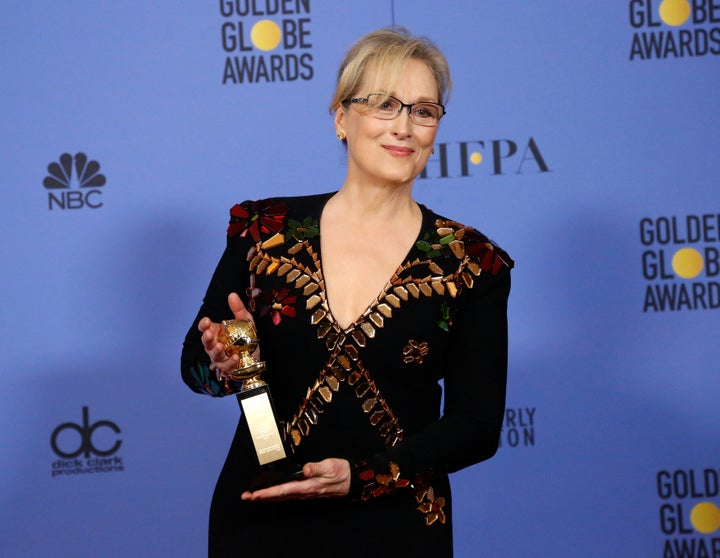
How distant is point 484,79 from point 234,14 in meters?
0.76

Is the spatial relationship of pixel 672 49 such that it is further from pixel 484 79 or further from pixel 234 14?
pixel 234 14

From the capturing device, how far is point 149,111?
3188 mm

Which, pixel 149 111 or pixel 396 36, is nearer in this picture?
pixel 396 36

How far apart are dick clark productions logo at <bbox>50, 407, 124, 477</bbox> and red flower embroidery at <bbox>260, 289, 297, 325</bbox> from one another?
149cm

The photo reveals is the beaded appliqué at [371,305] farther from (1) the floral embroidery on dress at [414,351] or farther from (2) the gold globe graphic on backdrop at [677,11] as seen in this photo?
(2) the gold globe graphic on backdrop at [677,11]

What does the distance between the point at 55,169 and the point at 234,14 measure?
0.69 m

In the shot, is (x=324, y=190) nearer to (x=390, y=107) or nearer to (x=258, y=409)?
(x=390, y=107)

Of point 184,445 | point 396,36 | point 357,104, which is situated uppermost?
point 396,36

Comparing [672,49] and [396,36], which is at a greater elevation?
[672,49]

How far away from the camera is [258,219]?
1981 millimetres

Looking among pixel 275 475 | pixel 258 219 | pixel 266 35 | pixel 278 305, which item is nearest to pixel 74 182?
pixel 266 35

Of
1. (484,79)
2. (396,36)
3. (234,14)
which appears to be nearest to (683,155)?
(484,79)

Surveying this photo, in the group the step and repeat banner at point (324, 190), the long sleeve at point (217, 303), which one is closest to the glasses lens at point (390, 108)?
the long sleeve at point (217, 303)

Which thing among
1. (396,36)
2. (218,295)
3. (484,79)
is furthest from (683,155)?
(218,295)
